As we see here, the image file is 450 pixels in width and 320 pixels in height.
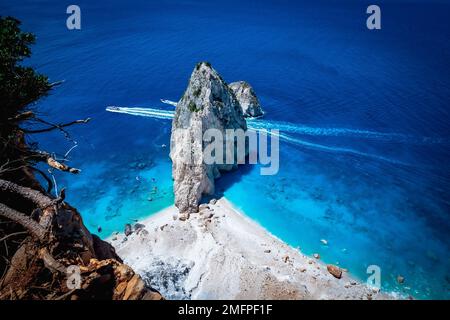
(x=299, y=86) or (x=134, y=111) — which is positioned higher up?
(x=299, y=86)

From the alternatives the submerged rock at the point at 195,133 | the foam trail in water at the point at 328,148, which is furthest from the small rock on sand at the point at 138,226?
the foam trail in water at the point at 328,148

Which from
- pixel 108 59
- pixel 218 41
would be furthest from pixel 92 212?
pixel 218 41

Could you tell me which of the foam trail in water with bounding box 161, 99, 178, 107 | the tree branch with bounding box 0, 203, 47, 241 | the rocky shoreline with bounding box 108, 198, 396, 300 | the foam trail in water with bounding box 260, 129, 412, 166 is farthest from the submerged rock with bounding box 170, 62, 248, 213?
→ the tree branch with bounding box 0, 203, 47, 241

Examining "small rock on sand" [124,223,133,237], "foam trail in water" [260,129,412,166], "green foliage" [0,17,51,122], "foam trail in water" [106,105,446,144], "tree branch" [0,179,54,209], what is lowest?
"small rock on sand" [124,223,133,237]

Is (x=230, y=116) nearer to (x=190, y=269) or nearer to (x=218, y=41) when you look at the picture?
(x=190, y=269)

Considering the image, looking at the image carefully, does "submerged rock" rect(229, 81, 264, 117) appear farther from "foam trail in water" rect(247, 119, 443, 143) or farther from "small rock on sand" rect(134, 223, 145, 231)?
"small rock on sand" rect(134, 223, 145, 231)

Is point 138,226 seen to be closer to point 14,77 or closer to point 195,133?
point 195,133
